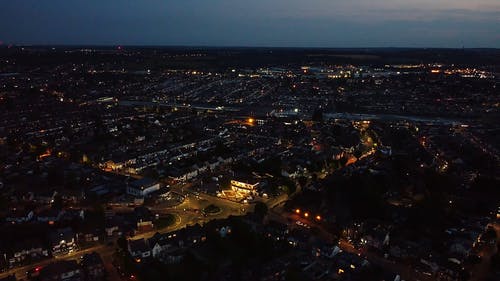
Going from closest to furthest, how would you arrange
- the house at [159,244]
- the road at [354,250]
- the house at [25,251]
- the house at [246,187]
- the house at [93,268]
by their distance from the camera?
the house at [93,268] → the road at [354,250] → the house at [25,251] → the house at [159,244] → the house at [246,187]

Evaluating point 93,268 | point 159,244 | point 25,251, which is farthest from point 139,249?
point 25,251

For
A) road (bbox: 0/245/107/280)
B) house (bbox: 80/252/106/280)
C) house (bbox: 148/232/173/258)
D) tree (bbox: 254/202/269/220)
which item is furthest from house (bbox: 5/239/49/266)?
tree (bbox: 254/202/269/220)

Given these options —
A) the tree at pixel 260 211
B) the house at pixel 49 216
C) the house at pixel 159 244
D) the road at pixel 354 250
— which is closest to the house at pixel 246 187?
the road at pixel 354 250

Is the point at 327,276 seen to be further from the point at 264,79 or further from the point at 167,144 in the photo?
the point at 264,79

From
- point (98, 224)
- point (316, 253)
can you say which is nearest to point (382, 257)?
point (316, 253)

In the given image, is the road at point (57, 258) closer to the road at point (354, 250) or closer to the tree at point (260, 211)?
the tree at point (260, 211)

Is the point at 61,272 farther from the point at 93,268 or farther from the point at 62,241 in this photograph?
the point at 62,241
